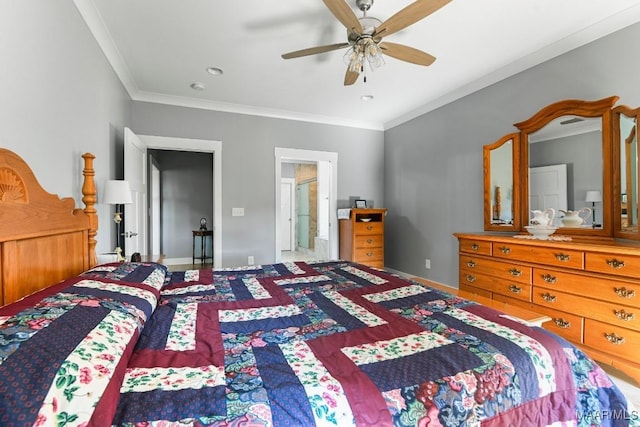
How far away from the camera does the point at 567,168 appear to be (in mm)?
2439

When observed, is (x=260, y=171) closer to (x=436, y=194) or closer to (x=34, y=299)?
(x=436, y=194)

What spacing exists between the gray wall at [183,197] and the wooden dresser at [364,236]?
3195 millimetres

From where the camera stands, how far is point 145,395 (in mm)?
707

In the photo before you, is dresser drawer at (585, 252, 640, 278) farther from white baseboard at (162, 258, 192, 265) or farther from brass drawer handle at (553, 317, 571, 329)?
white baseboard at (162, 258, 192, 265)

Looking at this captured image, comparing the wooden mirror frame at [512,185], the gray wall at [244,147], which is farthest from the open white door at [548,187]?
the gray wall at [244,147]

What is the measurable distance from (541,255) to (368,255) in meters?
2.40

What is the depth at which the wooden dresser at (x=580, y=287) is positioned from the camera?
1.73 m

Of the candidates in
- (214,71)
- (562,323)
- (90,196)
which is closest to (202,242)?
(214,71)

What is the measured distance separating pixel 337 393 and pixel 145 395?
47 centimetres

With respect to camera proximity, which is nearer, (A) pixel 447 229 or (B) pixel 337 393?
(B) pixel 337 393

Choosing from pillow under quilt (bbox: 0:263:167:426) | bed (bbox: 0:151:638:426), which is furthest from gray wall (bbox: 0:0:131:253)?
pillow under quilt (bbox: 0:263:167:426)

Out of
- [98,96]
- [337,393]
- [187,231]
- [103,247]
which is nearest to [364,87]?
[98,96]

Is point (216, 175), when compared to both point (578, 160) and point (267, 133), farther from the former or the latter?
point (578, 160)

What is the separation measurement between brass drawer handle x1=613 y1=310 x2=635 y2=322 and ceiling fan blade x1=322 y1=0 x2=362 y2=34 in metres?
2.37
